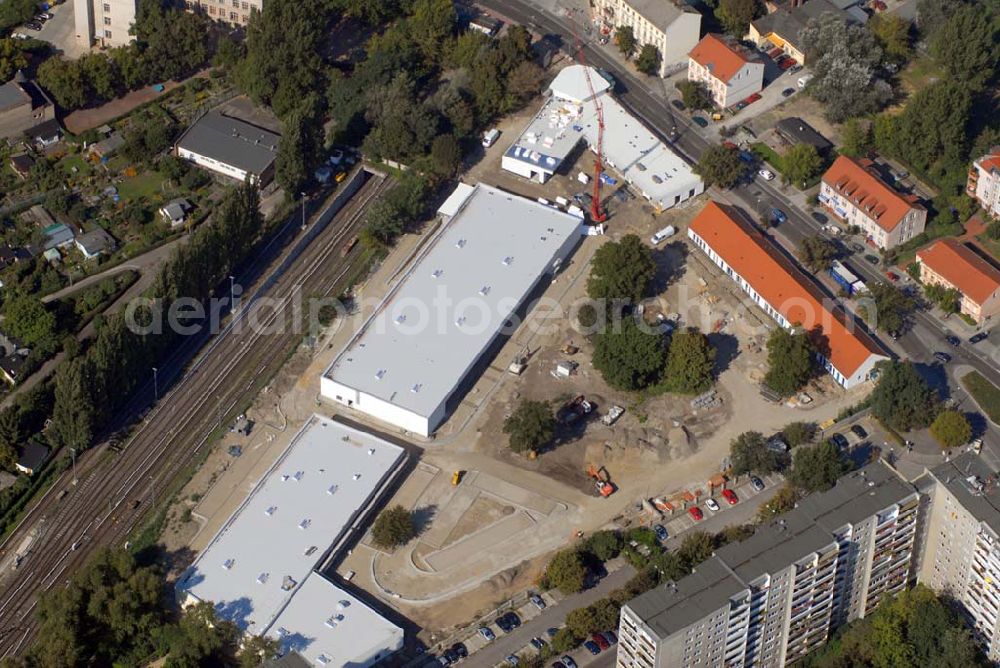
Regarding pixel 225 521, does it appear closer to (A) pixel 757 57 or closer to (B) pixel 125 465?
(B) pixel 125 465

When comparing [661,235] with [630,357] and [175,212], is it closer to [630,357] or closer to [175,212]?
[630,357]

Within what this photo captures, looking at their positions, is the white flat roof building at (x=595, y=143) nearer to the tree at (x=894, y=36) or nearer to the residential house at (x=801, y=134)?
the residential house at (x=801, y=134)

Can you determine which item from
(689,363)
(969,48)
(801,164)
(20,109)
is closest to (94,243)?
(20,109)

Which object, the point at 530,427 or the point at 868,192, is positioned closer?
the point at 530,427

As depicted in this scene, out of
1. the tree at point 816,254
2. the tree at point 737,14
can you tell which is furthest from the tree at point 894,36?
the tree at point 816,254

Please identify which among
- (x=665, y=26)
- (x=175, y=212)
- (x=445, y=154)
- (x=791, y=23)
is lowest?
(x=175, y=212)

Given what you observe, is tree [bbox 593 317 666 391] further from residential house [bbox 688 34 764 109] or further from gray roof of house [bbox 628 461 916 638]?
residential house [bbox 688 34 764 109]
